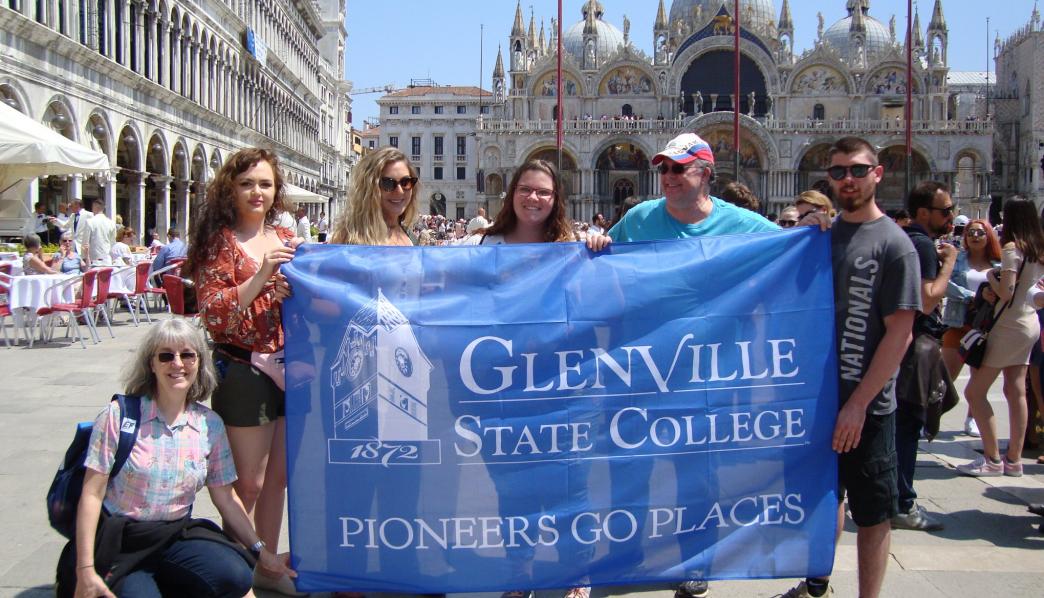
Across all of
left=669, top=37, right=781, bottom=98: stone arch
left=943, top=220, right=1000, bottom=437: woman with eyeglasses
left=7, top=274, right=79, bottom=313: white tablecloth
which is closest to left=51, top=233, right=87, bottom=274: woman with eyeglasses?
left=7, top=274, right=79, bottom=313: white tablecloth

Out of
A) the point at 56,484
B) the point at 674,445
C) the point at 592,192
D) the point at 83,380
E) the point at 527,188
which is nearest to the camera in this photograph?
the point at 56,484

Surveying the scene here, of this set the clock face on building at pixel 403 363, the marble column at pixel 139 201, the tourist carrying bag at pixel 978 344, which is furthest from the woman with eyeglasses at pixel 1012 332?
the marble column at pixel 139 201

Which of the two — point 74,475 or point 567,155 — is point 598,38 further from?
point 74,475

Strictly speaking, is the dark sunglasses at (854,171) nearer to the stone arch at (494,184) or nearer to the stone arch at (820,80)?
the stone arch at (494,184)

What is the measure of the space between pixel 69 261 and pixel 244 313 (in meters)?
9.78

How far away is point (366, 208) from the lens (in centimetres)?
371

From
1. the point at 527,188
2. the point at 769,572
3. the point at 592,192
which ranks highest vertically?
the point at 592,192

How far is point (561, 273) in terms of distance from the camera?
3.31m

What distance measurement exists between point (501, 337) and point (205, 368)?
1.06 m

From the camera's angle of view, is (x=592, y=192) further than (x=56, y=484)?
Yes

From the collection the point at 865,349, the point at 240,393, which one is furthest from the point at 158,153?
the point at 865,349

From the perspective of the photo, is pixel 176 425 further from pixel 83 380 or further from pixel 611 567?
pixel 83 380

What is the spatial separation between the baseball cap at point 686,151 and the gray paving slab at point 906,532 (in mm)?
1779

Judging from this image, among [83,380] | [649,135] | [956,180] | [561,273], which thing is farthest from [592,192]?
[561,273]
